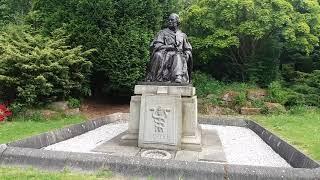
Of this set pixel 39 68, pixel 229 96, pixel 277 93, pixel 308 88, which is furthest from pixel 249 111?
pixel 39 68

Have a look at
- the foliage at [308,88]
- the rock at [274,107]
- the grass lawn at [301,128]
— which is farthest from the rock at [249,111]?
the foliage at [308,88]

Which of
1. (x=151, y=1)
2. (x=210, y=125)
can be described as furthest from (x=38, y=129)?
(x=151, y=1)

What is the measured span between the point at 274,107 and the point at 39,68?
26.9 feet

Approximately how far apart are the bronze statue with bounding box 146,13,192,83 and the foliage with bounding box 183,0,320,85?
249 inches

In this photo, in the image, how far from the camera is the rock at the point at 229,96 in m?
13.8

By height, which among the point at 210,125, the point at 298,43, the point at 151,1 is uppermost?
the point at 151,1

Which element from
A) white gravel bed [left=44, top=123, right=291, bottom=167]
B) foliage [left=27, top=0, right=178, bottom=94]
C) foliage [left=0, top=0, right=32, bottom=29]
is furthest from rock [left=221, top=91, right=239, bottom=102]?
foliage [left=0, top=0, right=32, bottom=29]

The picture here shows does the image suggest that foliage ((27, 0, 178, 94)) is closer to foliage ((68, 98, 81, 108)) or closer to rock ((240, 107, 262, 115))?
foliage ((68, 98, 81, 108))

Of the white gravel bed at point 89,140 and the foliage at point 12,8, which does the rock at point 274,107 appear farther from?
the foliage at point 12,8

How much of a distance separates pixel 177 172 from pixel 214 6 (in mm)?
10768

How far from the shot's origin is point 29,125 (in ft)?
29.5

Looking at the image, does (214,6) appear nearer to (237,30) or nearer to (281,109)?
(237,30)

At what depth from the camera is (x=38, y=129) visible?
27.5ft

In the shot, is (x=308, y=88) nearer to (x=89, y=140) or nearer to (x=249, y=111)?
(x=249, y=111)
